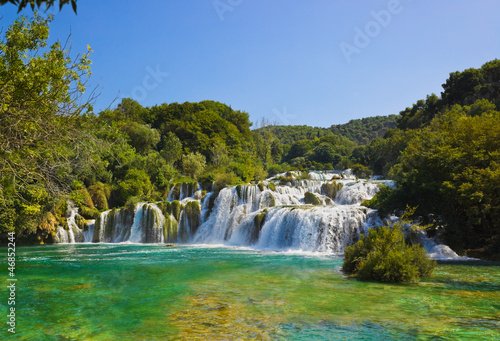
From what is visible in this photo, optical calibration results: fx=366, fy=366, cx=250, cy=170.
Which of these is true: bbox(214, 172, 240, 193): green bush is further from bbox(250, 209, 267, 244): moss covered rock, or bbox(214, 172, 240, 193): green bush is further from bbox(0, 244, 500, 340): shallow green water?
bbox(0, 244, 500, 340): shallow green water

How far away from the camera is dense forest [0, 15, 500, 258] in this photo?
310 inches

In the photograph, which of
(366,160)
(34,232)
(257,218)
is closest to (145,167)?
(34,232)

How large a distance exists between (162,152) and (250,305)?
47.6m

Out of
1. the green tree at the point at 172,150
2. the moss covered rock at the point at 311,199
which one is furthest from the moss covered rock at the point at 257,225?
the green tree at the point at 172,150

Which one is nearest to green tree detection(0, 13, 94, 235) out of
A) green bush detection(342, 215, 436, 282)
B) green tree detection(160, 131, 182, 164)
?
green bush detection(342, 215, 436, 282)

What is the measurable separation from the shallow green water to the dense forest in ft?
9.51

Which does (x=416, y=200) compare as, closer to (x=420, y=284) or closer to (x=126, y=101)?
(x=420, y=284)

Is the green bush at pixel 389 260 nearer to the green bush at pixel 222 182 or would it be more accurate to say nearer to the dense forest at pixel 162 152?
the dense forest at pixel 162 152

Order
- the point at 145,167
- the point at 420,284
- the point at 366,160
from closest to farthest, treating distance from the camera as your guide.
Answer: the point at 420,284 → the point at 145,167 → the point at 366,160

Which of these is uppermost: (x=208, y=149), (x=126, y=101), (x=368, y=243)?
(x=126, y=101)

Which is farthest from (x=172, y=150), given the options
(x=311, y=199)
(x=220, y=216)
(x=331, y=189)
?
(x=311, y=199)

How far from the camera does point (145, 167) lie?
45062 mm

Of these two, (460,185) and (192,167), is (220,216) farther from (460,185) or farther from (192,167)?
(460,185)

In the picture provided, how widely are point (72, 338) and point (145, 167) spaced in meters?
39.3
